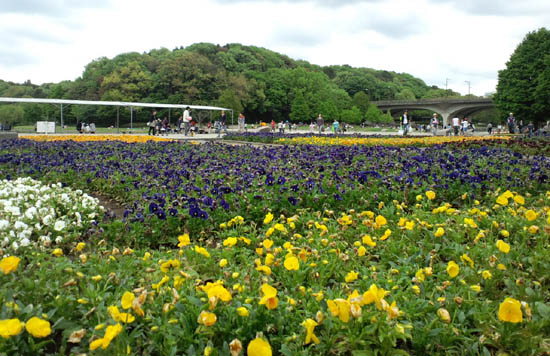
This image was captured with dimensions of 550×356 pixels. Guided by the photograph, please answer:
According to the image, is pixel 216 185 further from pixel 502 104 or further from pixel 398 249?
pixel 502 104

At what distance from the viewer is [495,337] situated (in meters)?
1.99

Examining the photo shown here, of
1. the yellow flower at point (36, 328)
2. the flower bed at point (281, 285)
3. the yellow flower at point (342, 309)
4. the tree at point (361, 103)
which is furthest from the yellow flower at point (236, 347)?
the tree at point (361, 103)

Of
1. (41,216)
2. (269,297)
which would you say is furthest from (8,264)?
(41,216)

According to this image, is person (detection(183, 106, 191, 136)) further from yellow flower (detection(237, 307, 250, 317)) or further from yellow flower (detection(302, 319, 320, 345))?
yellow flower (detection(302, 319, 320, 345))

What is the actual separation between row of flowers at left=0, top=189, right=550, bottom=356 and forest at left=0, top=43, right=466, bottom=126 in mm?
44838

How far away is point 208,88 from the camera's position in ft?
196

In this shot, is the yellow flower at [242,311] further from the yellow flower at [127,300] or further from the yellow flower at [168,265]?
the yellow flower at [168,265]

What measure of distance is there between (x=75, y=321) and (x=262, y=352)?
3.34 ft

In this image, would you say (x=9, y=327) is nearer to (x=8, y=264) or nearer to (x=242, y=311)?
(x=8, y=264)

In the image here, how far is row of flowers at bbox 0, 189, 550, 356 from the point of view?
1.83 m

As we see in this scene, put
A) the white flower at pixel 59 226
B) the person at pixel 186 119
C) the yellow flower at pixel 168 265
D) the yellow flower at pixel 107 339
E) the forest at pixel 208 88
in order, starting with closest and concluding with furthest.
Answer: the yellow flower at pixel 107 339 < the yellow flower at pixel 168 265 < the white flower at pixel 59 226 < the person at pixel 186 119 < the forest at pixel 208 88

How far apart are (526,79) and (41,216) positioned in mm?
50109

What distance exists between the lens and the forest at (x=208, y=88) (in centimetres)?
5784

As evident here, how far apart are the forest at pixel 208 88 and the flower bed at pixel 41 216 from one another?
42.6 meters
